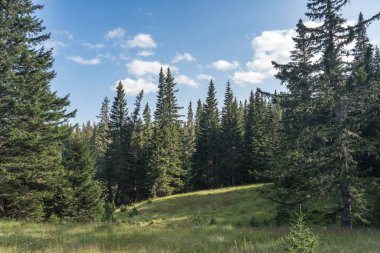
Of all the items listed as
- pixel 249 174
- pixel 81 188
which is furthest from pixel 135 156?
pixel 249 174

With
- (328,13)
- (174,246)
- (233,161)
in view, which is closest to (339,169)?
(328,13)

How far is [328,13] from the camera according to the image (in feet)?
57.3

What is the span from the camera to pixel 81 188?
32750mm

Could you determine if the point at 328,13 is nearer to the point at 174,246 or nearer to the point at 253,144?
the point at 174,246

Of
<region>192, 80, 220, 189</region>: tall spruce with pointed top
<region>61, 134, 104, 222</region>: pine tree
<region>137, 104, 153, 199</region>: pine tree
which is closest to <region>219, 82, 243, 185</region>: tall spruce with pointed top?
<region>192, 80, 220, 189</region>: tall spruce with pointed top

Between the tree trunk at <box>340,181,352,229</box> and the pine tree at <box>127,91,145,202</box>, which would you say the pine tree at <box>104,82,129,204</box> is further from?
the tree trunk at <box>340,181,352,229</box>

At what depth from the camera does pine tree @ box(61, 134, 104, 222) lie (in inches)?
1257

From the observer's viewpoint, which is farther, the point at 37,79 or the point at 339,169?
the point at 37,79

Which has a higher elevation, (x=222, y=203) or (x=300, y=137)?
(x=300, y=137)

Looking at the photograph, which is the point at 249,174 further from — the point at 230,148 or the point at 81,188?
the point at 230,148

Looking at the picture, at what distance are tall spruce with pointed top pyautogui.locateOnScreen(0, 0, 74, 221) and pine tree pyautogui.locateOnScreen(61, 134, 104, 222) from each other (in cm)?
464

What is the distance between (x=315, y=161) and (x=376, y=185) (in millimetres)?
2977

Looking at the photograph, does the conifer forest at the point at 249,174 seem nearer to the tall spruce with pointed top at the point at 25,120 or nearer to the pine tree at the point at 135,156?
the tall spruce with pointed top at the point at 25,120

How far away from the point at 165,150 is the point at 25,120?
39089mm
